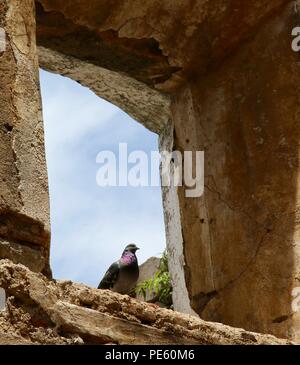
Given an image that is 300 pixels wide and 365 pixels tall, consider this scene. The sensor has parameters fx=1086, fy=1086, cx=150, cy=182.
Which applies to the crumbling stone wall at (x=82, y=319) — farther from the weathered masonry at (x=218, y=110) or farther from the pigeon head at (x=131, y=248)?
the pigeon head at (x=131, y=248)

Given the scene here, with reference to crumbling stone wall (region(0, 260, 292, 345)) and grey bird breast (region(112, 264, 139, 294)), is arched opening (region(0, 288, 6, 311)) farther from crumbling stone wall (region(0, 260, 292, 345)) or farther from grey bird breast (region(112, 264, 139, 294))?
grey bird breast (region(112, 264, 139, 294))

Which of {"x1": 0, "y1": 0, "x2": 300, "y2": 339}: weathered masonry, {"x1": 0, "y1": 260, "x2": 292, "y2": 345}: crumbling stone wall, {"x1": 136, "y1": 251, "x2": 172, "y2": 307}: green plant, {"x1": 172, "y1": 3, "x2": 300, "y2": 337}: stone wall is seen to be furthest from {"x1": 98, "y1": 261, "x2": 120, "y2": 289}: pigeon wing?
{"x1": 0, "y1": 260, "x2": 292, "y2": 345}: crumbling stone wall

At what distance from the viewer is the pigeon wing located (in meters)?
6.27

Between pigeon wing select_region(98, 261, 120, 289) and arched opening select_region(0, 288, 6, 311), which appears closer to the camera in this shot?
arched opening select_region(0, 288, 6, 311)

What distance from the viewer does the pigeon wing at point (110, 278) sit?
6273mm

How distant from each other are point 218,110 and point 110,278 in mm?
1247

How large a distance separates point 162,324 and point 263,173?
163 centimetres

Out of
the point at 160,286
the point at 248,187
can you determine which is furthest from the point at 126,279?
the point at 248,187

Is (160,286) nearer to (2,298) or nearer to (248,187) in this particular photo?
(248,187)

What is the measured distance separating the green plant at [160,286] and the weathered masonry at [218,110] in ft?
1.45

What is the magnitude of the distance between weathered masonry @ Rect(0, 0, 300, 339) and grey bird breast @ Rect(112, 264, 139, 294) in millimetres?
361

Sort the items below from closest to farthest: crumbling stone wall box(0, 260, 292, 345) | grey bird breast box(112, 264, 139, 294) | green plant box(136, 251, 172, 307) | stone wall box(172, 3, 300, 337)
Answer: crumbling stone wall box(0, 260, 292, 345) < stone wall box(172, 3, 300, 337) < grey bird breast box(112, 264, 139, 294) < green plant box(136, 251, 172, 307)

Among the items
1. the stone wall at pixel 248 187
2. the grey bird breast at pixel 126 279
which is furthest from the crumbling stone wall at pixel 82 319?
the grey bird breast at pixel 126 279
